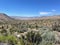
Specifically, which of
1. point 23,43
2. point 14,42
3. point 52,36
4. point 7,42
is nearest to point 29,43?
point 23,43

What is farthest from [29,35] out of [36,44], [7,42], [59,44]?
[7,42]

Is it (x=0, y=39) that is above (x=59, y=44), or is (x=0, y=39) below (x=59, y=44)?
above

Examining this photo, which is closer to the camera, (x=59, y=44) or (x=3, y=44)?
(x=3, y=44)

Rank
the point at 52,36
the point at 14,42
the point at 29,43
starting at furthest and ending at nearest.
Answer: the point at 52,36 → the point at 29,43 → the point at 14,42

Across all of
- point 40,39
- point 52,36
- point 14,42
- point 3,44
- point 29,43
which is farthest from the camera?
point 52,36

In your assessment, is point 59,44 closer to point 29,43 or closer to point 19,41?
point 29,43

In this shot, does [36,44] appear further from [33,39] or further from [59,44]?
[59,44]

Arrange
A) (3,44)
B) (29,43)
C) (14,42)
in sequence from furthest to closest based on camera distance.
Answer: (29,43) < (14,42) < (3,44)

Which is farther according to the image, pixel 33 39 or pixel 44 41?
pixel 33 39

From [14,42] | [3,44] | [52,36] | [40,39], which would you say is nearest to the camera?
[3,44]
